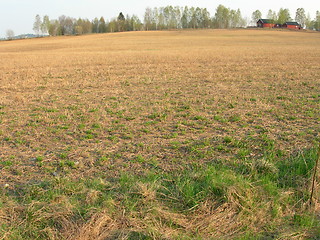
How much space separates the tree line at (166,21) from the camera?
12319 cm

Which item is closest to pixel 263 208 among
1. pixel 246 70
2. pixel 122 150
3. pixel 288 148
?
pixel 288 148

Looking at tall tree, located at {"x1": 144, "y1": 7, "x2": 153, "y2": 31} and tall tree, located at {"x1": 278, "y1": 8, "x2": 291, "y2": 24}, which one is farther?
tall tree, located at {"x1": 144, "y1": 7, "x2": 153, "y2": 31}

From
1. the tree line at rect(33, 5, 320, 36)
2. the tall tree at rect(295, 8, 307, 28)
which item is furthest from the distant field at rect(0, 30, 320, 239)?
the tall tree at rect(295, 8, 307, 28)

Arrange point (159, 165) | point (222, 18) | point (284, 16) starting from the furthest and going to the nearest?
point (222, 18), point (284, 16), point (159, 165)

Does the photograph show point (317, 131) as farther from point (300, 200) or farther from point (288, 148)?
point (300, 200)

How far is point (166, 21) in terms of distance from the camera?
495 ft

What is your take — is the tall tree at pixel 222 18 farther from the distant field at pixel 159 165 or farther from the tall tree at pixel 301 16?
the distant field at pixel 159 165

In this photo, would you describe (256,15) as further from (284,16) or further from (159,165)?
(159,165)

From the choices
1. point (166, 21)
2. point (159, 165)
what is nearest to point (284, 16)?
point (166, 21)

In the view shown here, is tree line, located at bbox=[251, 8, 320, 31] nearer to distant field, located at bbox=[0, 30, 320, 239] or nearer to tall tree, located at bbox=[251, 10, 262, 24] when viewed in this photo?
tall tree, located at bbox=[251, 10, 262, 24]

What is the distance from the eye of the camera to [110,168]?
17.7ft

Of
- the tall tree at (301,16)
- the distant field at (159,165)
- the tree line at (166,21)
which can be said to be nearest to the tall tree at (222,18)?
the tree line at (166,21)

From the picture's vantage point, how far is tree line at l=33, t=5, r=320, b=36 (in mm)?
123188

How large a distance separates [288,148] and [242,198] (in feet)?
8.73
